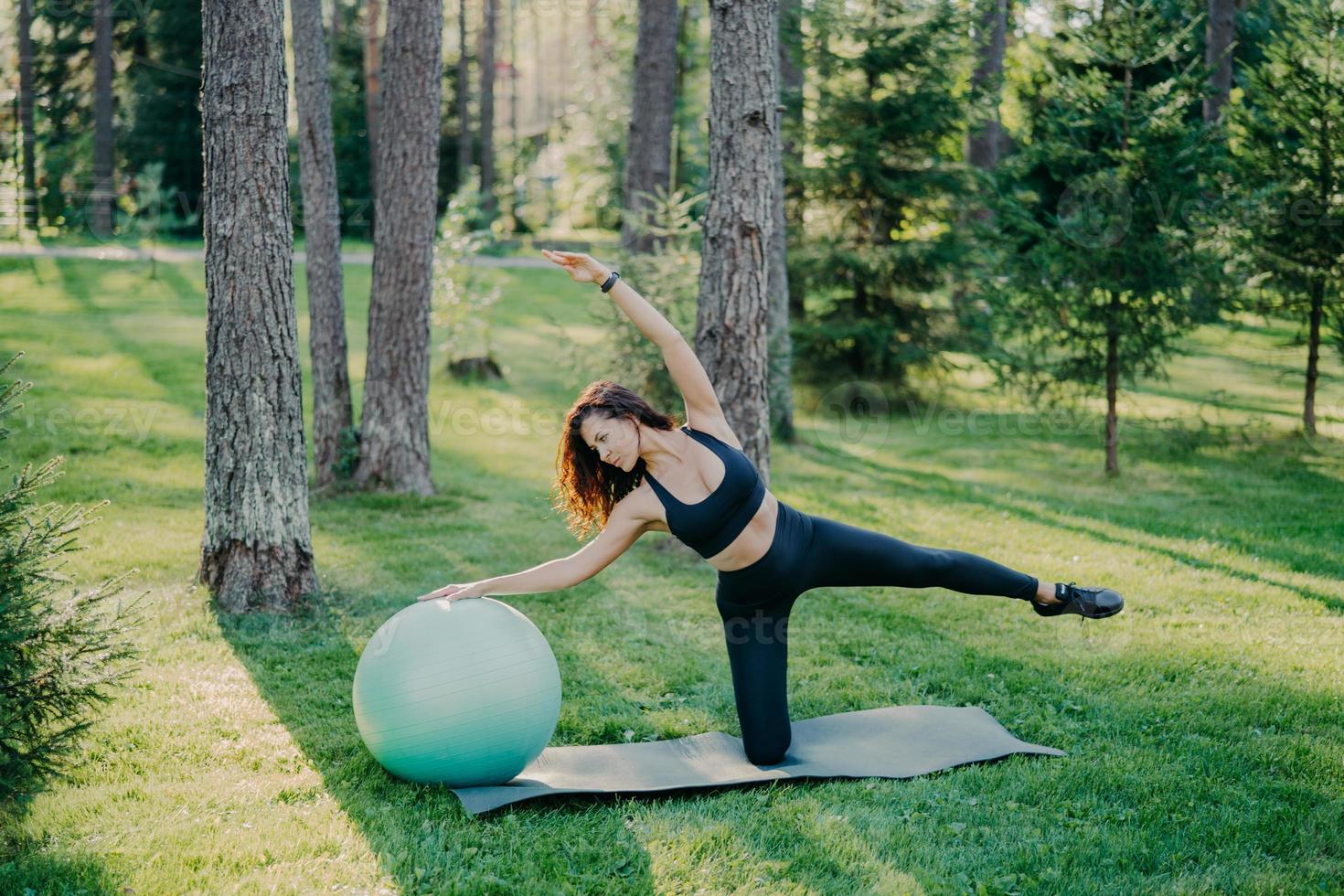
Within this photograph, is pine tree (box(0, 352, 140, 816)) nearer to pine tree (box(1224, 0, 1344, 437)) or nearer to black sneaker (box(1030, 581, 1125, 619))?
black sneaker (box(1030, 581, 1125, 619))

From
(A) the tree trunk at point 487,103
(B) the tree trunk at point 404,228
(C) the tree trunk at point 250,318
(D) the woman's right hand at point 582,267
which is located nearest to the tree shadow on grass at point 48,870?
(C) the tree trunk at point 250,318

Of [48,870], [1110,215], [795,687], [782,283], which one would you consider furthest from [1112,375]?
[48,870]

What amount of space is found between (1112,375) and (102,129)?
2083cm

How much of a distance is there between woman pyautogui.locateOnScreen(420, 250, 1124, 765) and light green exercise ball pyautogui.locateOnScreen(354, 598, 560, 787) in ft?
0.63

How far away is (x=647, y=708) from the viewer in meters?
5.46

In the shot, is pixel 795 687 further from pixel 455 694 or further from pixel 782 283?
pixel 782 283

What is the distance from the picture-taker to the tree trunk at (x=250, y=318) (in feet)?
19.8

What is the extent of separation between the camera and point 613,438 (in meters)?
4.46

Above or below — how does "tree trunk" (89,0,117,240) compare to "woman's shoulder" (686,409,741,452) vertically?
above

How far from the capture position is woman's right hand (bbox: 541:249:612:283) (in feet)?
15.4

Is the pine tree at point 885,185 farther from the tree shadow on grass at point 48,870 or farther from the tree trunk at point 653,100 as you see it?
the tree shadow on grass at point 48,870

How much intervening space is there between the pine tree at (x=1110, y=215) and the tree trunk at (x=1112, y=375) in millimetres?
13

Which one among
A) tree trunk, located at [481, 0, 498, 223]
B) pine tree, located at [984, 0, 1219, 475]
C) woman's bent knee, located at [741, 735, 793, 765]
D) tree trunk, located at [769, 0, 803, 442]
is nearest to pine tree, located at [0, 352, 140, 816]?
woman's bent knee, located at [741, 735, 793, 765]

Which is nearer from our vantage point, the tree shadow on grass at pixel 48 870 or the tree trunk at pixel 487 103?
the tree shadow on grass at pixel 48 870
